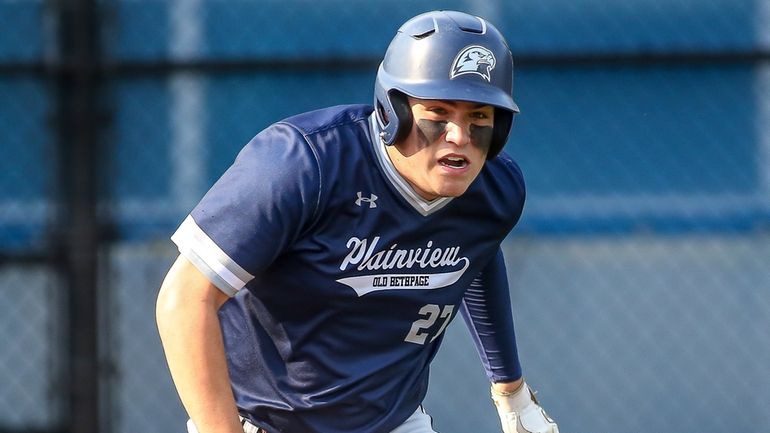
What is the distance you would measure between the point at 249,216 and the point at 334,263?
32 centimetres

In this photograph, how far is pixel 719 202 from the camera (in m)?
5.22

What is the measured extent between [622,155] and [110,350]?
87.7 inches

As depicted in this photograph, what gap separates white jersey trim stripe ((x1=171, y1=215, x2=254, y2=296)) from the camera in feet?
8.69

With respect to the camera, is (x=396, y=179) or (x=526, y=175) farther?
(x=526, y=175)

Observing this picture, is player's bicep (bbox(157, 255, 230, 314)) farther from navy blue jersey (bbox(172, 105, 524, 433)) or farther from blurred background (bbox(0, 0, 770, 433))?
blurred background (bbox(0, 0, 770, 433))

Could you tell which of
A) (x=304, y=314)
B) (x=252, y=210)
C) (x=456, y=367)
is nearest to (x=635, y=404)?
(x=456, y=367)

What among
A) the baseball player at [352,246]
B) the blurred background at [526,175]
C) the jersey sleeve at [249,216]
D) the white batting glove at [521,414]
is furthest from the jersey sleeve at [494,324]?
the blurred background at [526,175]

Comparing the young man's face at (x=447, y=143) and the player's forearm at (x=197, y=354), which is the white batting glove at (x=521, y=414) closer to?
the young man's face at (x=447, y=143)

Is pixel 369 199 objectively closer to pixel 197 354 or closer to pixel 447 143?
pixel 447 143

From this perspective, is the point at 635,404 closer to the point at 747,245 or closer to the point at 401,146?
the point at 747,245

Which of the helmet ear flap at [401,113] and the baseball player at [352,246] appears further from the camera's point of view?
the helmet ear flap at [401,113]

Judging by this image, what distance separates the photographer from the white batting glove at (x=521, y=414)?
354 centimetres

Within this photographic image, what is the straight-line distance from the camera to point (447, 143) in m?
2.84

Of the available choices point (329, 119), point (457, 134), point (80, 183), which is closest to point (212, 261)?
point (329, 119)
